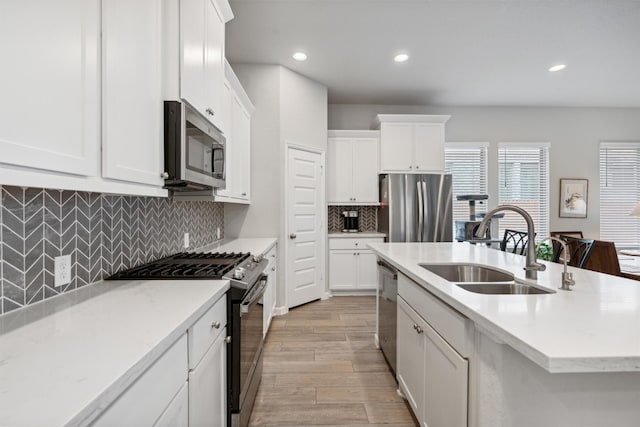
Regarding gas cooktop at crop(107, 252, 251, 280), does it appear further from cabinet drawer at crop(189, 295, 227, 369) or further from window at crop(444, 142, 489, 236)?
window at crop(444, 142, 489, 236)

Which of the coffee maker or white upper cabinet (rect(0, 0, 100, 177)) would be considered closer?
white upper cabinet (rect(0, 0, 100, 177))

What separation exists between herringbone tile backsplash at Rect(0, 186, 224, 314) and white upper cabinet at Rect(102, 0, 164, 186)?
0.32 metres

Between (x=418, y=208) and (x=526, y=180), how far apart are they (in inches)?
97.2

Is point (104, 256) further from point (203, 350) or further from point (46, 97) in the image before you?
point (46, 97)

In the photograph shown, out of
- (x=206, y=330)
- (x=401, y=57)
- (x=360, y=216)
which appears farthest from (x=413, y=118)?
(x=206, y=330)

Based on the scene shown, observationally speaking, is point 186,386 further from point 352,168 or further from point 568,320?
point 352,168

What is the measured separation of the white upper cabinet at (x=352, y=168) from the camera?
15.1 ft

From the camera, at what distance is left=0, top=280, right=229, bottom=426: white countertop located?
0.55 metres

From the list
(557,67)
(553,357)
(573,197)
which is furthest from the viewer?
(573,197)

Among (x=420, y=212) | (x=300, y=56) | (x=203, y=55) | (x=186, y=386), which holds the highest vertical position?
(x=300, y=56)

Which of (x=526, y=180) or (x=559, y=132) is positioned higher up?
(x=559, y=132)

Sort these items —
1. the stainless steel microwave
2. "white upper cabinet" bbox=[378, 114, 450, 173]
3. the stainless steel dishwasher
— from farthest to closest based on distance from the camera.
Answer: "white upper cabinet" bbox=[378, 114, 450, 173]
the stainless steel dishwasher
the stainless steel microwave

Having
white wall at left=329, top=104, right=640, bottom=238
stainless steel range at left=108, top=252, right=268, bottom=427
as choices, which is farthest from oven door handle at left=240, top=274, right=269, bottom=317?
white wall at left=329, top=104, right=640, bottom=238

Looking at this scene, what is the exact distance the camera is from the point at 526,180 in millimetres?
5270
